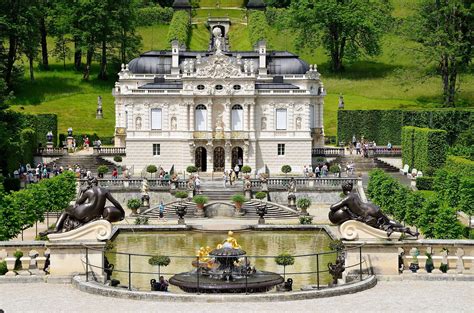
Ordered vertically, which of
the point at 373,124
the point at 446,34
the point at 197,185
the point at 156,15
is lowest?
the point at 197,185

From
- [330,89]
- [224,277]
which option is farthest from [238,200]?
[330,89]

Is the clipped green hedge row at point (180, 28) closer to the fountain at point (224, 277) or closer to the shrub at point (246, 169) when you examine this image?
the shrub at point (246, 169)

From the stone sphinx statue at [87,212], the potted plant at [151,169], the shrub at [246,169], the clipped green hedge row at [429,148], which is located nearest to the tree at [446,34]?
the clipped green hedge row at [429,148]

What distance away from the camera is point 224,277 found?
85.2 ft

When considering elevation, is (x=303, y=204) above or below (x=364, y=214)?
below

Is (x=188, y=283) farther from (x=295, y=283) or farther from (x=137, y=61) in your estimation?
(x=137, y=61)

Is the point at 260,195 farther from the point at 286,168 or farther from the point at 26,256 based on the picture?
the point at 26,256

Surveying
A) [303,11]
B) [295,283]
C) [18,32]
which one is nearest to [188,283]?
[295,283]

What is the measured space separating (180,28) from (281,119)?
129 feet

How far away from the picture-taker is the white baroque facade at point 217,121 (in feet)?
250

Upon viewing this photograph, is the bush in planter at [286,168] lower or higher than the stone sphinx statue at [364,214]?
lower

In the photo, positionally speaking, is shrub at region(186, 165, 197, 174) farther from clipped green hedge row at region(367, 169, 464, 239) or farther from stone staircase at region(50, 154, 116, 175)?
clipped green hedge row at region(367, 169, 464, 239)

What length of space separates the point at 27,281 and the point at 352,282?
8.22 m

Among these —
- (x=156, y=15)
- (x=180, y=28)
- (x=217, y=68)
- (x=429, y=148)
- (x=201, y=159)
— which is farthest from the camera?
(x=156, y=15)
